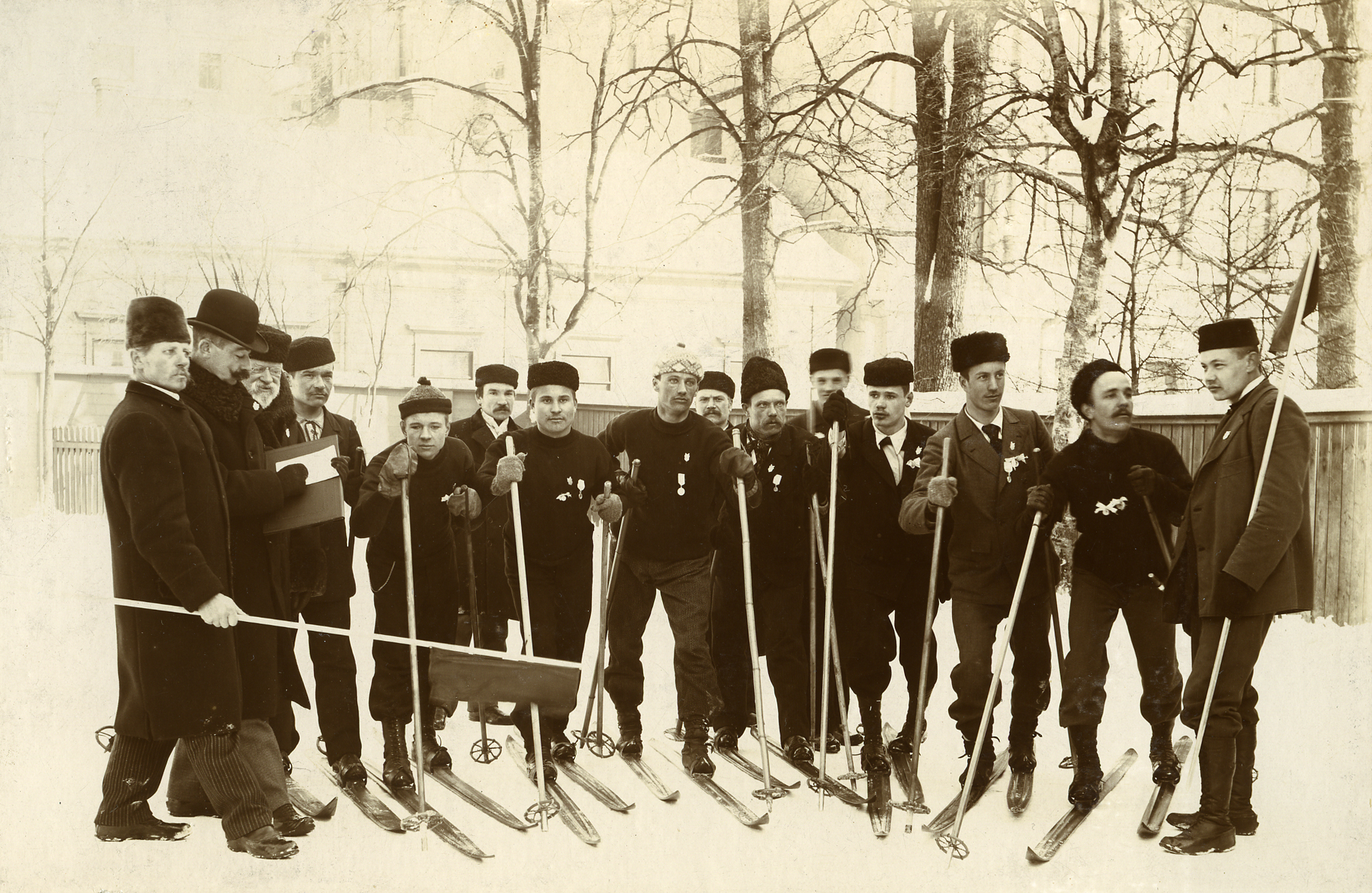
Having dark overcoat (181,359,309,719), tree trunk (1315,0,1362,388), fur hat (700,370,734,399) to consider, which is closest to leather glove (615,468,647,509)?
fur hat (700,370,734,399)

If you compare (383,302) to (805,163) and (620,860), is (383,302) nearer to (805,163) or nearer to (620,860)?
(805,163)

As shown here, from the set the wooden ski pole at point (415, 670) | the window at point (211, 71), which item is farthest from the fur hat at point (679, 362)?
the window at point (211, 71)

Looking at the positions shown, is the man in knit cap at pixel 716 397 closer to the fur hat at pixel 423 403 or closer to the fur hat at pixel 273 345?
the fur hat at pixel 423 403

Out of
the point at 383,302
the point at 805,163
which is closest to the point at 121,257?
the point at 383,302

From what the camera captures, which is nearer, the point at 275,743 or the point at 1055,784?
the point at 275,743

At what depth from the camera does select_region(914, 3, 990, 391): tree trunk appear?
19.2 ft

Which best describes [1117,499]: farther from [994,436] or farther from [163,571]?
[163,571]

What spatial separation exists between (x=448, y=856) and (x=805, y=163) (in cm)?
399

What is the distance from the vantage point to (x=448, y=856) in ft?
13.0

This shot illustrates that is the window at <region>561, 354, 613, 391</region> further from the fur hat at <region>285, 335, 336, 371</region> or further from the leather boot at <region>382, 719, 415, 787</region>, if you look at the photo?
the leather boot at <region>382, 719, 415, 787</region>

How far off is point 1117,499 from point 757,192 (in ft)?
9.54

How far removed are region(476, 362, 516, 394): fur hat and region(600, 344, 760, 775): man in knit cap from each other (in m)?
0.95

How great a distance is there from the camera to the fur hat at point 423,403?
174 inches

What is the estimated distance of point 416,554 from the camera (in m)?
4.48
